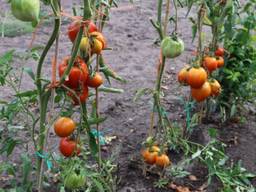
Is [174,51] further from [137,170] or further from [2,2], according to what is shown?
[2,2]

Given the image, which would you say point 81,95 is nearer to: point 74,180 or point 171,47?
point 74,180

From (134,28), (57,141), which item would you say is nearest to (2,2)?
(134,28)

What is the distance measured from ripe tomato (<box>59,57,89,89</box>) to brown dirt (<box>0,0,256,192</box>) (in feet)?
1.50

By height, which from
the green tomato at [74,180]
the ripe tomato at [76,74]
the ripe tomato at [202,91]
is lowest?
the green tomato at [74,180]

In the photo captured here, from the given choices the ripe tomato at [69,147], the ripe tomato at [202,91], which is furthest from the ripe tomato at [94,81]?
the ripe tomato at [202,91]

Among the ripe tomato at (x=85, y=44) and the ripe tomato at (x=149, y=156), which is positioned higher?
the ripe tomato at (x=85, y=44)

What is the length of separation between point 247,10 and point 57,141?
1.28 meters

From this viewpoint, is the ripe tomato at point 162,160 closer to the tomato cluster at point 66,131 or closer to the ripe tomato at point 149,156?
the ripe tomato at point 149,156

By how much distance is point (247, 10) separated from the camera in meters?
2.73

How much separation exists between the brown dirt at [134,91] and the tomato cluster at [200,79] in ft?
1.38

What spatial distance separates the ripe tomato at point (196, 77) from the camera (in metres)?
2.13

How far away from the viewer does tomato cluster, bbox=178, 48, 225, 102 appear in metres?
2.14

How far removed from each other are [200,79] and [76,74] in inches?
27.6

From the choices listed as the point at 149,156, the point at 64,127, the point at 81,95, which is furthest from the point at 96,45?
the point at 149,156
